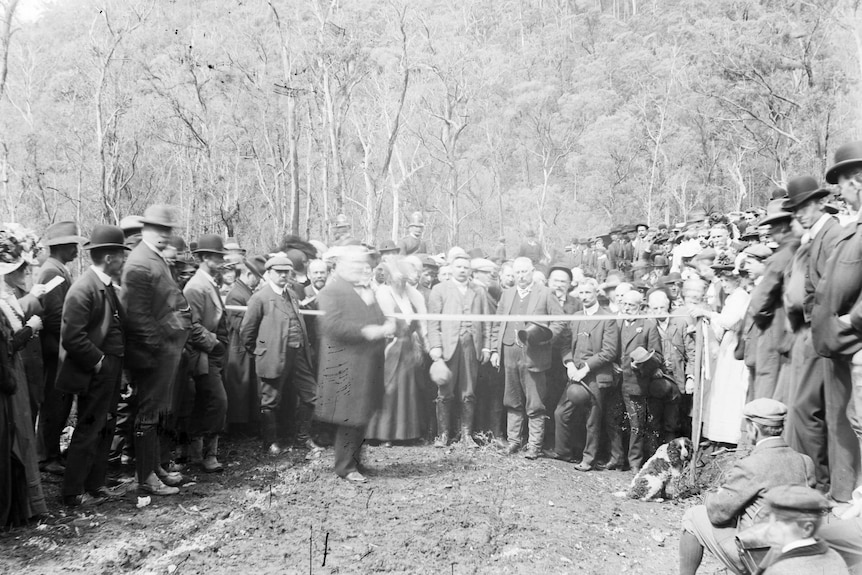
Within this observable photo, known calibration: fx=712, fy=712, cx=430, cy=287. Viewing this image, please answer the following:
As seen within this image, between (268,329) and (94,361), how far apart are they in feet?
6.97

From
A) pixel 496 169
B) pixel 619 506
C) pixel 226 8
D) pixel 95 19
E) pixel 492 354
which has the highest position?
pixel 226 8

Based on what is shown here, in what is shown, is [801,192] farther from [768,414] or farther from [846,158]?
[768,414]

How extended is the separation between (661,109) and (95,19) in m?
23.8

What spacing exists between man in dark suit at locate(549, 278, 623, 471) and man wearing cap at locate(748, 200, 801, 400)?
1761mm

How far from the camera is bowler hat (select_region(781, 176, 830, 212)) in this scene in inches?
190

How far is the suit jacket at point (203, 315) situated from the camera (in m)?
6.22

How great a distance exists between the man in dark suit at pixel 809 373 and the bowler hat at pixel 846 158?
1.21ft

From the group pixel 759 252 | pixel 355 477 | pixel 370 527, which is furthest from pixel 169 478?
pixel 759 252

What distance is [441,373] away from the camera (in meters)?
7.46

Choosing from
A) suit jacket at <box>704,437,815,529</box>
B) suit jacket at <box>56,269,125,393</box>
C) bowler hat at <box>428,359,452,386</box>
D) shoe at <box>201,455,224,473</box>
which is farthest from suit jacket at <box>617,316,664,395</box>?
suit jacket at <box>56,269,125,393</box>

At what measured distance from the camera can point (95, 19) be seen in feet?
82.2

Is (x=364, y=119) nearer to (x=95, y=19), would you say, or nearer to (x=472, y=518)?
(x=95, y=19)

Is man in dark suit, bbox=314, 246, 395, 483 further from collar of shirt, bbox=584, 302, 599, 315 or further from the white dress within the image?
the white dress

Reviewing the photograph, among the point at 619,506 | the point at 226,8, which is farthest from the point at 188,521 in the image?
the point at 226,8
